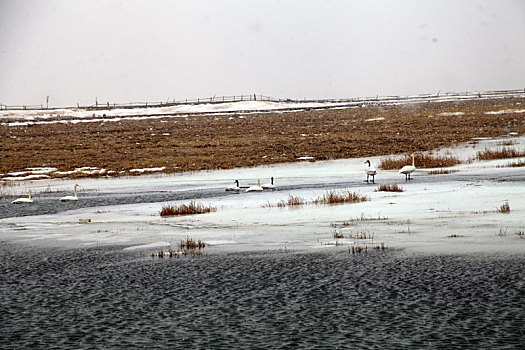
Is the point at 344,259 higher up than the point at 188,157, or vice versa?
the point at 188,157

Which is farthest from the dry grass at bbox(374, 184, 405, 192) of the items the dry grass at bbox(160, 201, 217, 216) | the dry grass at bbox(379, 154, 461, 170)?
the dry grass at bbox(379, 154, 461, 170)

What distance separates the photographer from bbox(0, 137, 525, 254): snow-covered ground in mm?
13141

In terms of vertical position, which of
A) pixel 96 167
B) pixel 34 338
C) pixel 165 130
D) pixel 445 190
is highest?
pixel 165 130

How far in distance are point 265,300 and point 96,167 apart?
35.1m

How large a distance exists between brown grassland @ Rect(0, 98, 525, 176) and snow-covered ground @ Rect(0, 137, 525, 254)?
51.0 ft

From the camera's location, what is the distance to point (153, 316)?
839 centimetres

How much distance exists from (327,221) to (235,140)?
38.3 metres

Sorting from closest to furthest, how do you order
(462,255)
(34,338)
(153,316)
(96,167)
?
(34,338) < (153,316) < (462,255) < (96,167)

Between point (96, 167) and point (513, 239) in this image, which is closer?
point (513, 239)

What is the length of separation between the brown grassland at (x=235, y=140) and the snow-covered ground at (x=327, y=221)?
15543 millimetres

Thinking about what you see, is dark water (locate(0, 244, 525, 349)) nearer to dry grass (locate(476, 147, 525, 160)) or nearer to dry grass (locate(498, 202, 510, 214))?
dry grass (locate(498, 202, 510, 214))

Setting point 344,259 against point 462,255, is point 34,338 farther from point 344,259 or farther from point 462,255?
point 462,255

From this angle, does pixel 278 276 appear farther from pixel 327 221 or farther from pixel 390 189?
pixel 390 189

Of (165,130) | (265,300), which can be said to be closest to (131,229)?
(265,300)
